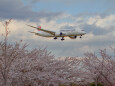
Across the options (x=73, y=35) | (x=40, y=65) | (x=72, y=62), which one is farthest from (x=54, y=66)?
(x=73, y=35)

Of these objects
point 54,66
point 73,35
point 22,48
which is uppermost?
point 73,35

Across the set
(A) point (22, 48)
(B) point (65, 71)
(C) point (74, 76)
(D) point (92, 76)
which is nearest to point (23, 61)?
(A) point (22, 48)

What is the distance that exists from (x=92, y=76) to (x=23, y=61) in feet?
52.8

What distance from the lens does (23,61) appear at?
1678 cm

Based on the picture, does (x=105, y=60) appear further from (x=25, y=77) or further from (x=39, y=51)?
(x=25, y=77)

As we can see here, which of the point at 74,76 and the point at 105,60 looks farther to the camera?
the point at 105,60

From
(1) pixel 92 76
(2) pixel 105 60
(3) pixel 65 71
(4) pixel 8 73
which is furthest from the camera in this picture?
(1) pixel 92 76

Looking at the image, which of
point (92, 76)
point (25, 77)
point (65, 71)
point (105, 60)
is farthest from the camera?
point (92, 76)

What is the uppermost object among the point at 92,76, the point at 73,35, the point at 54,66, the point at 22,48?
the point at 73,35

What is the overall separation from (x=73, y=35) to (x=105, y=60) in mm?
30481

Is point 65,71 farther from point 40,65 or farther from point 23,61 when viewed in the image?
point 23,61

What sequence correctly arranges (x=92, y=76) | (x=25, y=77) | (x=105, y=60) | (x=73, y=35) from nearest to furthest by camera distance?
(x=25, y=77) < (x=105, y=60) < (x=92, y=76) < (x=73, y=35)

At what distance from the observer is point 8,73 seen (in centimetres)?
1606

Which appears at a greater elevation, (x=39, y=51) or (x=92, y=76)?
(x=39, y=51)
